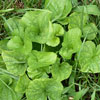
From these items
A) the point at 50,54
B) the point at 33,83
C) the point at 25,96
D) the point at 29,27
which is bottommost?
the point at 25,96

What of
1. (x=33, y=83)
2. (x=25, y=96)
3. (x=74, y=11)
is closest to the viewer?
(x=33, y=83)

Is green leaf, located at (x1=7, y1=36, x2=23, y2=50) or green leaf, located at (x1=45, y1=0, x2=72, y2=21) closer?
green leaf, located at (x1=7, y1=36, x2=23, y2=50)

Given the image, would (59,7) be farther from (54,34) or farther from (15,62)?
(15,62)

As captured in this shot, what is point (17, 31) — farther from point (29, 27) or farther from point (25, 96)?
point (25, 96)

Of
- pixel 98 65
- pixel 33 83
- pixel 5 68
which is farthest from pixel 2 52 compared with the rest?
pixel 98 65

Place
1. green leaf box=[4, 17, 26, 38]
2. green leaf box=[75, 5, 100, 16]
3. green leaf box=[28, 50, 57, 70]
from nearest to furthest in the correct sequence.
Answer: green leaf box=[28, 50, 57, 70] → green leaf box=[4, 17, 26, 38] → green leaf box=[75, 5, 100, 16]

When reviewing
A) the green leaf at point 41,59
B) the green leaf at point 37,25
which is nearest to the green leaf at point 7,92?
the green leaf at point 41,59

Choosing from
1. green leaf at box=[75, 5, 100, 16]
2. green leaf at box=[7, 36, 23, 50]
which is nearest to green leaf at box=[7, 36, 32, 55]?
green leaf at box=[7, 36, 23, 50]

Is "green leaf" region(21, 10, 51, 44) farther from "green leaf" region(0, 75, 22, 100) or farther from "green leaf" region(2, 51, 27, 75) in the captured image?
"green leaf" region(0, 75, 22, 100)
